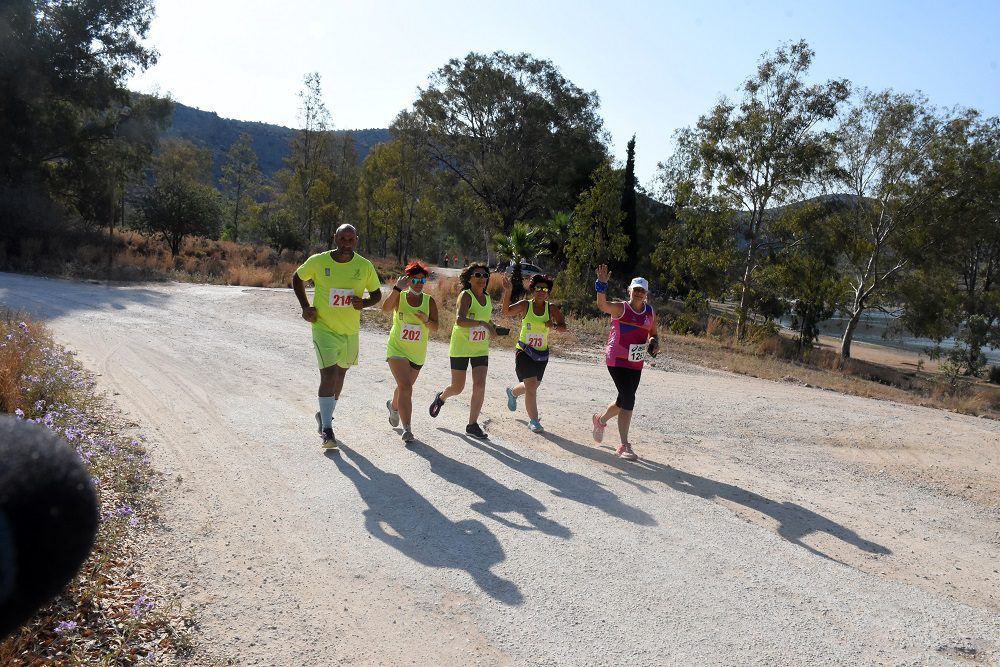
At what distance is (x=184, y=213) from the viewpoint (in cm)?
3447

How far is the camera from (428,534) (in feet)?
16.8

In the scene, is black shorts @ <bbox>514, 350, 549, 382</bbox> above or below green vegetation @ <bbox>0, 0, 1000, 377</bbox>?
below

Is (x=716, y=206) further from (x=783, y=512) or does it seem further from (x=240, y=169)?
(x=240, y=169)

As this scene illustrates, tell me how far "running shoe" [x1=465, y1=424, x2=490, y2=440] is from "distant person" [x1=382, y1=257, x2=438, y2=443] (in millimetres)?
733

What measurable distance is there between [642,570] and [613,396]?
6.40 metres

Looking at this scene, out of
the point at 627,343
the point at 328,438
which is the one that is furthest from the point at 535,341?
the point at 328,438

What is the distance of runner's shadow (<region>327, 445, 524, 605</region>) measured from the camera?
4555mm

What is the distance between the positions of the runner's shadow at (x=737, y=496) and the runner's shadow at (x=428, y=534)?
7.09 ft

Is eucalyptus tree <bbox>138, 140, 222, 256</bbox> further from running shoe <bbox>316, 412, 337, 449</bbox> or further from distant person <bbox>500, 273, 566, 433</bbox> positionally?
running shoe <bbox>316, 412, 337, 449</bbox>

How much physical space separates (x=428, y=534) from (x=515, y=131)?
4495 centimetres

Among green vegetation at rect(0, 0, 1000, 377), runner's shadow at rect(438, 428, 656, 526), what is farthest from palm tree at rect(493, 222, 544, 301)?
runner's shadow at rect(438, 428, 656, 526)

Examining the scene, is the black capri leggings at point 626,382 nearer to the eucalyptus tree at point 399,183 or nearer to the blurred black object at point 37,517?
the blurred black object at point 37,517

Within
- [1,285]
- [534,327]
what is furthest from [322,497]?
[1,285]

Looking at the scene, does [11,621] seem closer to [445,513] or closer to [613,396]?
[445,513]
